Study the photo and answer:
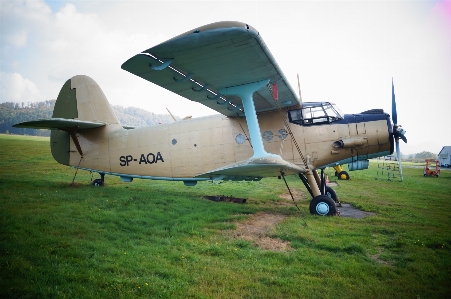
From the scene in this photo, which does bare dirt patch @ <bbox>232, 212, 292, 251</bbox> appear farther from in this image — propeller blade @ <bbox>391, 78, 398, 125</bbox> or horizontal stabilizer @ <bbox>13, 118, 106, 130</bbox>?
horizontal stabilizer @ <bbox>13, 118, 106, 130</bbox>

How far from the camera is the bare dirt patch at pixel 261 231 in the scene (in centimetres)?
480

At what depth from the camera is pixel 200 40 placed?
4.15m

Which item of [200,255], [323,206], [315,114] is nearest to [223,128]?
[315,114]

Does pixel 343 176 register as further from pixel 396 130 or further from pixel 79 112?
pixel 79 112

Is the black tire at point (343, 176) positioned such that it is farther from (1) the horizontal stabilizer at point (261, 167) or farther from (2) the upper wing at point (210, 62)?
(2) the upper wing at point (210, 62)

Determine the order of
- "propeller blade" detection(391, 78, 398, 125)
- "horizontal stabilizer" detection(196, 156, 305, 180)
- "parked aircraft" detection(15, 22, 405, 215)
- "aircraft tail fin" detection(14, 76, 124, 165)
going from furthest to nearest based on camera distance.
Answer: "aircraft tail fin" detection(14, 76, 124, 165), "propeller blade" detection(391, 78, 398, 125), "horizontal stabilizer" detection(196, 156, 305, 180), "parked aircraft" detection(15, 22, 405, 215)

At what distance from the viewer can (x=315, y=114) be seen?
800cm

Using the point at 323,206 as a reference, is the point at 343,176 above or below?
below

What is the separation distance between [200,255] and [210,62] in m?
3.52

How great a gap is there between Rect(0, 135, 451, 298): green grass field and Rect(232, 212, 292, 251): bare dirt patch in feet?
0.52

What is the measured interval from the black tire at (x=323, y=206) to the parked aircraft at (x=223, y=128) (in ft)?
0.09

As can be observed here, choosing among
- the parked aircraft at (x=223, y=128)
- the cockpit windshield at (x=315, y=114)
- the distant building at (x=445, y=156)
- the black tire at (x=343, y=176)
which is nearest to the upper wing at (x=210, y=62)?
the parked aircraft at (x=223, y=128)

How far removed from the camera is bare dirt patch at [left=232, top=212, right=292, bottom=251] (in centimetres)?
480

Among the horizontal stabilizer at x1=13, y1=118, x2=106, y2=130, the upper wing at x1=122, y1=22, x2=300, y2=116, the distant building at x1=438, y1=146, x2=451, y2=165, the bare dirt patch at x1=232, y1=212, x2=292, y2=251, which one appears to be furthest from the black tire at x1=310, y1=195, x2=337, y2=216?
the distant building at x1=438, y1=146, x2=451, y2=165
